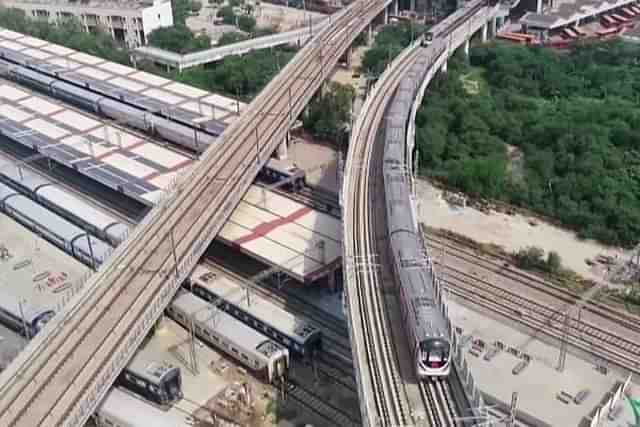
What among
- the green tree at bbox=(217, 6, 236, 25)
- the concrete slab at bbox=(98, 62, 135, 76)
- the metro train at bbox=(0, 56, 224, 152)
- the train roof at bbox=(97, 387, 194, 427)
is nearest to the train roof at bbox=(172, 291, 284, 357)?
the train roof at bbox=(97, 387, 194, 427)

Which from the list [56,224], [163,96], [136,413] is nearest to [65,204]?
[56,224]

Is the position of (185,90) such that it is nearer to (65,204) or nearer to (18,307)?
(65,204)

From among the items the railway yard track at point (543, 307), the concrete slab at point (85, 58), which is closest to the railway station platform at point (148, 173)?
the concrete slab at point (85, 58)

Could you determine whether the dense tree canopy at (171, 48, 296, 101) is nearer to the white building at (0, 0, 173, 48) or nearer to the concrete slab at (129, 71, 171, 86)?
the concrete slab at (129, 71, 171, 86)

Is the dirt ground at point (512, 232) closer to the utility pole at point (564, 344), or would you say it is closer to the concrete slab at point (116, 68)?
the utility pole at point (564, 344)

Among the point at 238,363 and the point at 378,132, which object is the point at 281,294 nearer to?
the point at 238,363

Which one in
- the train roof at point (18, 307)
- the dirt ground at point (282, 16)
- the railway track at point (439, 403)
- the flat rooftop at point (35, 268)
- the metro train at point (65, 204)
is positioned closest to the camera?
the railway track at point (439, 403)

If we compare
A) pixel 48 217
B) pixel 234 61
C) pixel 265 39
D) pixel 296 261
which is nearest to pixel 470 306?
pixel 296 261
